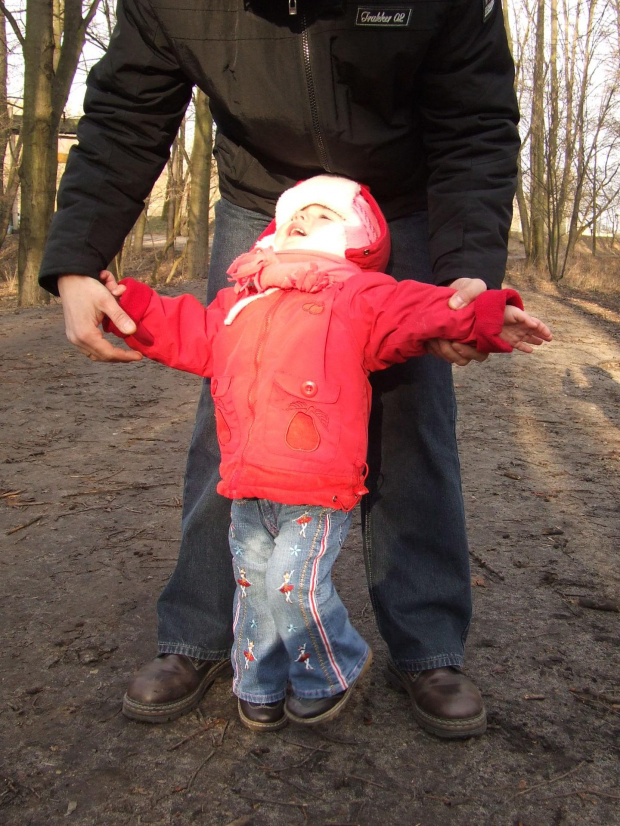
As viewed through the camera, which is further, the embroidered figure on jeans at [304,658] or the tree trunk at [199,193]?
the tree trunk at [199,193]

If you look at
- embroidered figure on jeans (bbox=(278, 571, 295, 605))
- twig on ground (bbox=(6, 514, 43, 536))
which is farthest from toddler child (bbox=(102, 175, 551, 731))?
twig on ground (bbox=(6, 514, 43, 536))

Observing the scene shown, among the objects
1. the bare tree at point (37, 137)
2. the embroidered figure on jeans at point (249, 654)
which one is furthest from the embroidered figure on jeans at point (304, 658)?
the bare tree at point (37, 137)

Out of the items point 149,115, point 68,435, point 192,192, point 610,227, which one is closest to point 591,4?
point 192,192

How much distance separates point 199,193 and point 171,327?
13921 mm

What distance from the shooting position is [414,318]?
1846 millimetres

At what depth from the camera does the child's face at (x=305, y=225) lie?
82.1 inches

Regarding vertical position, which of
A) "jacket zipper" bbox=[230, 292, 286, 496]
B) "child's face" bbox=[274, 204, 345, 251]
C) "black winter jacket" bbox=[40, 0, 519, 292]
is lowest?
"jacket zipper" bbox=[230, 292, 286, 496]

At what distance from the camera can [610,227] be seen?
3253 cm

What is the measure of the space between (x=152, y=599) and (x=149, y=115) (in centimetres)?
159

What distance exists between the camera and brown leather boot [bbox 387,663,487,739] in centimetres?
204

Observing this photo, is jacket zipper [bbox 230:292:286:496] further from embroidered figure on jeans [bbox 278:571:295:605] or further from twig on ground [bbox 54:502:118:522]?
twig on ground [bbox 54:502:118:522]

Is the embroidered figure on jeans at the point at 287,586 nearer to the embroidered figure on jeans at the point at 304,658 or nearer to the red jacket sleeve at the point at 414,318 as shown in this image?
the embroidered figure on jeans at the point at 304,658

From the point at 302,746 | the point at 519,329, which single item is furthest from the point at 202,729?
the point at 519,329

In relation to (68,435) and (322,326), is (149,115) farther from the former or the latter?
(68,435)
